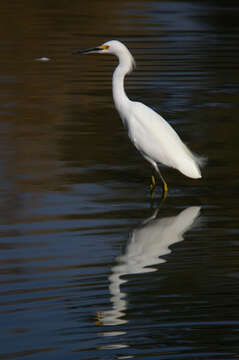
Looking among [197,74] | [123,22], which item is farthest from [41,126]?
[123,22]

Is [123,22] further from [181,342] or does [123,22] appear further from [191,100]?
[181,342]

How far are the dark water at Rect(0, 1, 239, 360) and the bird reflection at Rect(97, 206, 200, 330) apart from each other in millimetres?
13

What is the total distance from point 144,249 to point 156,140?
1.95 metres

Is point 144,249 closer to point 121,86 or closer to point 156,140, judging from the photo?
point 156,140

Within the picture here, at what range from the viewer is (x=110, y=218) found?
6.93 metres

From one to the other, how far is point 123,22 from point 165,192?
12.3 meters

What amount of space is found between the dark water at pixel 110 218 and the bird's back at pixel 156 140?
0.27 m

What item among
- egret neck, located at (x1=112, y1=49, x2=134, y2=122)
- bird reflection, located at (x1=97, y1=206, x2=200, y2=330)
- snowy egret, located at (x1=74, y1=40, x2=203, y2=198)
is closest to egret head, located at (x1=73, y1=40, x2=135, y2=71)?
egret neck, located at (x1=112, y1=49, x2=134, y2=122)

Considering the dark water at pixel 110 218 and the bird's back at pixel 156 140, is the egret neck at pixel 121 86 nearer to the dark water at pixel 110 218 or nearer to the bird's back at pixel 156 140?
the bird's back at pixel 156 140

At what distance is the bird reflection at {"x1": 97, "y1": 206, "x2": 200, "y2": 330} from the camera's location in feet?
16.3

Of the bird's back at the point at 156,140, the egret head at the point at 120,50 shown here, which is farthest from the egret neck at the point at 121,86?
the bird's back at the point at 156,140

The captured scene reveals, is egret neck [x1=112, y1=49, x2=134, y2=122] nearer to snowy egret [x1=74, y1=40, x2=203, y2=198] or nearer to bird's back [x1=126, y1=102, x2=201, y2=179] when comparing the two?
snowy egret [x1=74, y1=40, x2=203, y2=198]

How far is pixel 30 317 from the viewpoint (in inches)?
192

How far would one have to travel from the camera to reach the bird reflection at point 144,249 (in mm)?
4982
